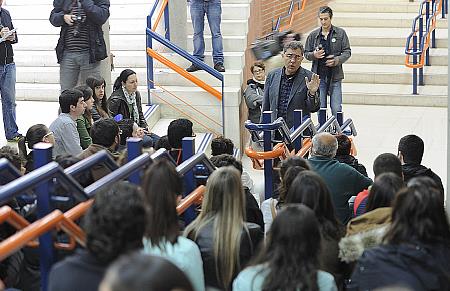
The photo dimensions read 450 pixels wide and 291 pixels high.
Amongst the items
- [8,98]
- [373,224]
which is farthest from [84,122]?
[373,224]

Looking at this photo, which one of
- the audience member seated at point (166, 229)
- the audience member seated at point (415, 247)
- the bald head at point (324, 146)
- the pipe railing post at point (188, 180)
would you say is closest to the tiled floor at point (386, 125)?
the bald head at point (324, 146)

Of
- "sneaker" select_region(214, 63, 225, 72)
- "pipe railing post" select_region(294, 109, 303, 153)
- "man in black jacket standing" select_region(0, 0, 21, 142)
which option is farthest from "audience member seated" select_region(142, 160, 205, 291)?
"sneaker" select_region(214, 63, 225, 72)

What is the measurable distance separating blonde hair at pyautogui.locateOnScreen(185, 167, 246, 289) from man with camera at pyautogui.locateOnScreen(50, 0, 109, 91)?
593cm

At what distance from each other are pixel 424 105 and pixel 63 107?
7496mm

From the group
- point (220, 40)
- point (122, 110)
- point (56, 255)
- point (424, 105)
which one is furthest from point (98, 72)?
point (56, 255)

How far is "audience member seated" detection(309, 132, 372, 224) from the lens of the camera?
621 cm

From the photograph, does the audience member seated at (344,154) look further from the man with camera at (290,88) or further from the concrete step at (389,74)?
the concrete step at (389,74)

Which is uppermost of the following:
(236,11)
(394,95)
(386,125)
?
(236,11)

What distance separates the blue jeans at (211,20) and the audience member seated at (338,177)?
579cm

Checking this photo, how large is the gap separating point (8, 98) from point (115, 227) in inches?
296

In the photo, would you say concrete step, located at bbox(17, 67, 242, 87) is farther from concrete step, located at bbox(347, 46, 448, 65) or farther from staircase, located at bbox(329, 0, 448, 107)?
concrete step, located at bbox(347, 46, 448, 65)

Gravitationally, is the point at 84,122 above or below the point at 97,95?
below

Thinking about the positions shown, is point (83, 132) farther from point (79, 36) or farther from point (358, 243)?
point (358, 243)

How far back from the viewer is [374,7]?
55.5ft
